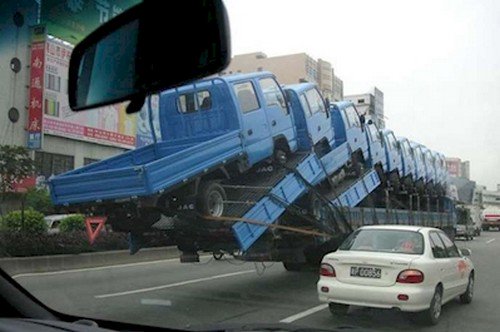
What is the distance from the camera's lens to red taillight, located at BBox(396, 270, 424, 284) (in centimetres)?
669

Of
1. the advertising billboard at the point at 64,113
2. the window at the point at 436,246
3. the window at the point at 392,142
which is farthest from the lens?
the window at the point at 392,142

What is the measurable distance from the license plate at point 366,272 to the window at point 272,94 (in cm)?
287

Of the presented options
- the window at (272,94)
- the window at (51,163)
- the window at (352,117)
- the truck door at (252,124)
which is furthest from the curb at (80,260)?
the window at (352,117)

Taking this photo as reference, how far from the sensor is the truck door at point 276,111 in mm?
8695

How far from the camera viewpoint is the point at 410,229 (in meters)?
7.93

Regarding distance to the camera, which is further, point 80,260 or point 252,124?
point 252,124

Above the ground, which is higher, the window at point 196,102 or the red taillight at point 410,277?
the window at point 196,102

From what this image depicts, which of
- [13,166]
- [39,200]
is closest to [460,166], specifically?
[39,200]

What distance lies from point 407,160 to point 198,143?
9042 mm

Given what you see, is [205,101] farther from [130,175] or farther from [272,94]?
[130,175]

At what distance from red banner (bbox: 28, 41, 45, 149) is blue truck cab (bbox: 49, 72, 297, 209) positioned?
295 cm

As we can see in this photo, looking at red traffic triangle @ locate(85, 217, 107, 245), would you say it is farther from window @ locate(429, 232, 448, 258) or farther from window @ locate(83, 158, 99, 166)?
window @ locate(429, 232, 448, 258)

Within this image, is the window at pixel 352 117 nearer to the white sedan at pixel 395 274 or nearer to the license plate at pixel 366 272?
the white sedan at pixel 395 274

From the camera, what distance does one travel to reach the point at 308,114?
995cm
